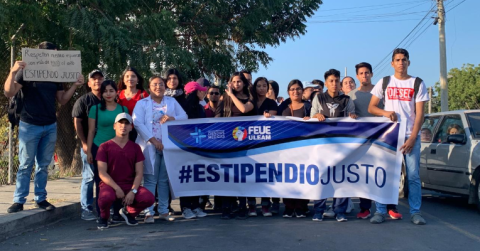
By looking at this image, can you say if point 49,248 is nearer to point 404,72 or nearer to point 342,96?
point 342,96

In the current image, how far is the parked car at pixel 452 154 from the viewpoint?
7180 millimetres

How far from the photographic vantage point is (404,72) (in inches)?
249

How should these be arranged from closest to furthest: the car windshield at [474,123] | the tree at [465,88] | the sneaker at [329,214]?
the sneaker at [329,214] < the car windshield at [474,123] < the tree at [465,88]

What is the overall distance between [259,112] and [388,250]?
2.81 meters

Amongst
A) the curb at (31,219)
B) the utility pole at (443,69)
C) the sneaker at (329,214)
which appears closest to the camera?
the curb at (31,219)

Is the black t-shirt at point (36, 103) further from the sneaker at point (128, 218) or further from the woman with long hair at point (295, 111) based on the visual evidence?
the woman with long hair at point (295, 111)

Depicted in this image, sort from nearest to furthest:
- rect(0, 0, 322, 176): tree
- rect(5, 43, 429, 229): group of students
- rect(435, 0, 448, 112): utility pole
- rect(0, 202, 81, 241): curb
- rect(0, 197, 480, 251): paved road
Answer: rect(0, 197, 480, 251): paved road, rect(0, 202, 81, 241): curb, rect(5, 43, 429, 229): group of students, rect(0, 0, 322, 176): tree, rect(435, 0, 448, 112): utility pole

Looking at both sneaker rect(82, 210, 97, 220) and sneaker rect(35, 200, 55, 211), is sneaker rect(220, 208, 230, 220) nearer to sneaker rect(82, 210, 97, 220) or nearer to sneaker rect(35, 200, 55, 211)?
sneaker rect(82, 210, 97, 220)

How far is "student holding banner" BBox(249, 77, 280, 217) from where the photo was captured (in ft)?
22.2

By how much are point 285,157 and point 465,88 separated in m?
46.8

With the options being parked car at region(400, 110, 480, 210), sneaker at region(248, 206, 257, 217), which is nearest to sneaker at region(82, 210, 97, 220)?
sneaker at region(248, 206, 257, 217)

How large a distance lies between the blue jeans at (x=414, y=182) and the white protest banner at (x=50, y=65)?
14.7 feet

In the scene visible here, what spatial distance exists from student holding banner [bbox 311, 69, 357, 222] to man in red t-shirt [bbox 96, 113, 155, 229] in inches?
92.7

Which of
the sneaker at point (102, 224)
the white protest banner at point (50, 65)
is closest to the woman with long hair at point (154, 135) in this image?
the sneaker at point (102, 224)
